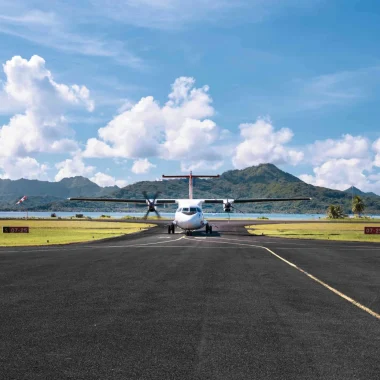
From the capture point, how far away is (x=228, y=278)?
52.0 ft

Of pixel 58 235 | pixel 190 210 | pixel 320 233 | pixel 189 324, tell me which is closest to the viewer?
pixel 189 324

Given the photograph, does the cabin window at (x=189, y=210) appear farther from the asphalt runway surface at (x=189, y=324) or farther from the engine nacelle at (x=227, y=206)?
the asphalt runway surface at (x=189, y=324)

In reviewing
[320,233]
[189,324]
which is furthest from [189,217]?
[189,324]

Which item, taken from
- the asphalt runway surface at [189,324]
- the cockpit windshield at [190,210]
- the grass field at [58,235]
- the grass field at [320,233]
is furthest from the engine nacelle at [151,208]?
the asphalt runway surface at [189,324]

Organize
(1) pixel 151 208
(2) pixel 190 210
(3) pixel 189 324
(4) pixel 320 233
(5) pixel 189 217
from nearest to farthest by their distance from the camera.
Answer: (3) pixel 189 324 < (5) pixel 189 217 < (2) pixel 190 210 < (4) pixel 320 233 < (1) pixel 151 208

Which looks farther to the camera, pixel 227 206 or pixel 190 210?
pixel 227 206

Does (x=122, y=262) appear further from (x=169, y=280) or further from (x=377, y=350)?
(x=377, y=350)

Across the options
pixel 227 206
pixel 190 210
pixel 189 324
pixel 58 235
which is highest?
pixel 227 206

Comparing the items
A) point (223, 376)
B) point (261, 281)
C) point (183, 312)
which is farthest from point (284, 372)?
point (261, 281)

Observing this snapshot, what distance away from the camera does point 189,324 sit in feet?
29.5

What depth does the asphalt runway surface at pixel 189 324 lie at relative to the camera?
6.39 meters

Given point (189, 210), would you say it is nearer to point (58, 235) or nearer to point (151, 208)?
point (151, 208)

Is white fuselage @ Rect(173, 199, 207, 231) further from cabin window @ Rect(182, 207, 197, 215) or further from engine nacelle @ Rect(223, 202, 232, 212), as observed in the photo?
engine nacelle @ Rect(223, 202, 232, 212)

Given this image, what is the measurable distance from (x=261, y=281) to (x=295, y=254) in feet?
36.2
